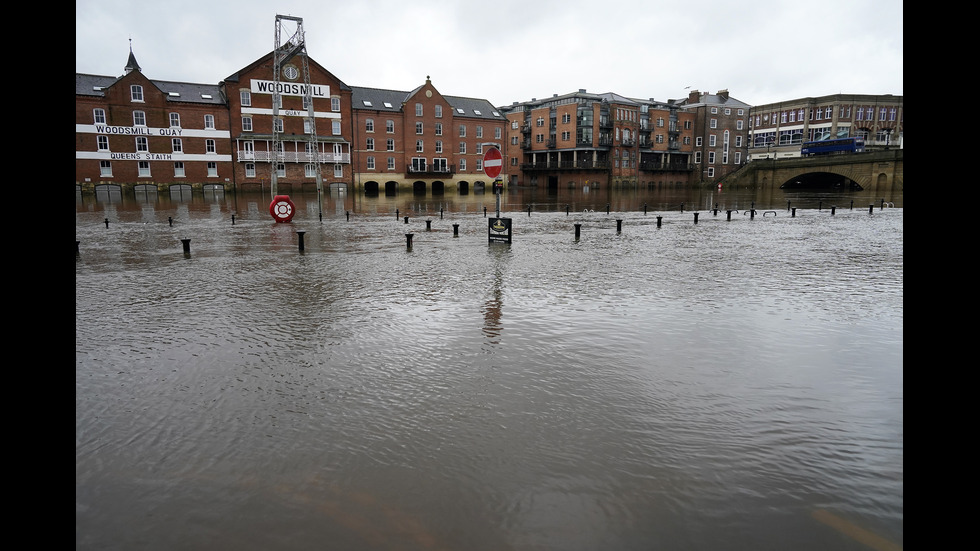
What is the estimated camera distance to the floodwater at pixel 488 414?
3.71 meters

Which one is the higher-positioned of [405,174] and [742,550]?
[405,174]

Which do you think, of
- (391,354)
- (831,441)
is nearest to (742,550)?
(831,441)

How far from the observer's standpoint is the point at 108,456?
14.7ft

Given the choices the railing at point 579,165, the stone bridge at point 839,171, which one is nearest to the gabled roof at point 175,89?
the railing at point 579,165

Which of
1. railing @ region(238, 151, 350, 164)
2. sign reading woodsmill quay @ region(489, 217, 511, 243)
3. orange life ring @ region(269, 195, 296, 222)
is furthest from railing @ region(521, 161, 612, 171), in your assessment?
sign reading woodsmill quay @ region(489, 217, 511, 243)

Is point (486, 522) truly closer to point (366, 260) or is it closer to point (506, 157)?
point (366, 260)

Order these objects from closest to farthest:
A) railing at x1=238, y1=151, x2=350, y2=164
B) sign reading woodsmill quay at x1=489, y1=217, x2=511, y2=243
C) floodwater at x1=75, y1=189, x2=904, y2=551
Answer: floodwater at x1=75, y1=189, x2=904, y2=551, sign reading woodsmill quay at x1=489, y1=217, x2=511, y2=243, railing at x1=238, y1=151, x2=350, y2=164

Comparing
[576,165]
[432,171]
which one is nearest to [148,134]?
[432,171]

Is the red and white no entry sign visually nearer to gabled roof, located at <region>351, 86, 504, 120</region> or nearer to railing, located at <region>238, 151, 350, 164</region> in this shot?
railing, located at <region>238, 151, 350, 164</region>

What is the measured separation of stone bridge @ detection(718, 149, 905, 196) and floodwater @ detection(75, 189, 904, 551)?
199 feet

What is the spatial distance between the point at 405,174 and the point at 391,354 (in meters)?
62.0

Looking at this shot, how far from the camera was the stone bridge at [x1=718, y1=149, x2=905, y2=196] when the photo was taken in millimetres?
61719

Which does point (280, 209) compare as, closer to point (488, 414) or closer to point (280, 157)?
point (488, 414)

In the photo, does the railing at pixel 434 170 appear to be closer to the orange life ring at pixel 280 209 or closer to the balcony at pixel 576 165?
the balcony at pixel 576 165
